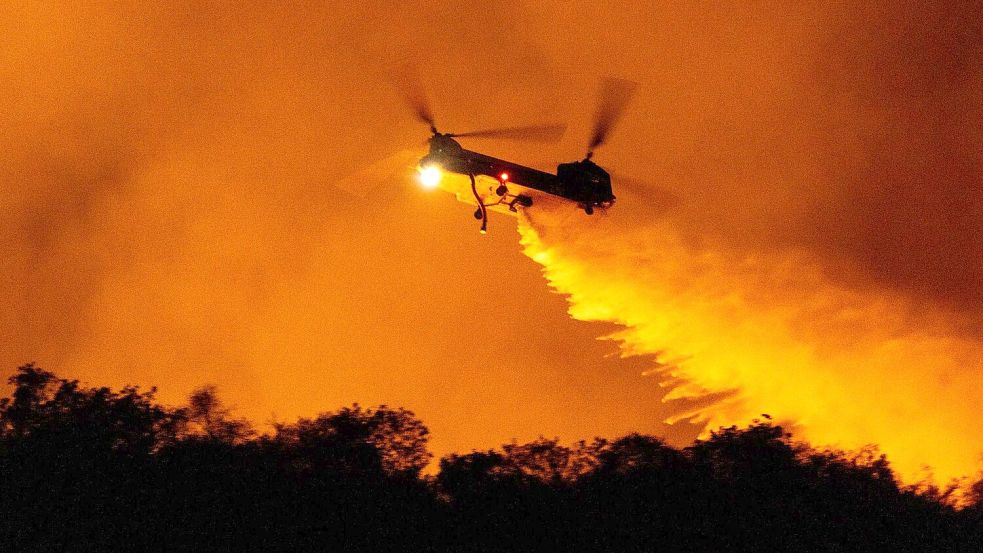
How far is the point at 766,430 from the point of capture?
108 ft

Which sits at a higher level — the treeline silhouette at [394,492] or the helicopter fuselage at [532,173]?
the helicopter fuselage at [532,173]

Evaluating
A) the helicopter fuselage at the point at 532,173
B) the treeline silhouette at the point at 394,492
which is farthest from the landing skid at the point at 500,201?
the treeline silhouette at the point at 394,492

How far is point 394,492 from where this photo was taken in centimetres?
3053

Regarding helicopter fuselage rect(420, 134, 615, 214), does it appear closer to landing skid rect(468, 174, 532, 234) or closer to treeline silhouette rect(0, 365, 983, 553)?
landing skid rect(468, 174, 532, 234)

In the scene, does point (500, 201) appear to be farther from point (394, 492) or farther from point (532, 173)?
point (394, 492)

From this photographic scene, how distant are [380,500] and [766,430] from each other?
11.8 meters

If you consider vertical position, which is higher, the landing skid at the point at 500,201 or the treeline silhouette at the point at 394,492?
the landing skid at the point at 500,201

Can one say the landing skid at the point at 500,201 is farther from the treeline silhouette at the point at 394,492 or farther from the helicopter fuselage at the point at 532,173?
the treeline silhouette at the point at 394,492

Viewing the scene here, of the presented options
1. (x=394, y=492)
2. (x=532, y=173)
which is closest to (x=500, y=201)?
(x=532, y=173)

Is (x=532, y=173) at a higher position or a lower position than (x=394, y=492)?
higher

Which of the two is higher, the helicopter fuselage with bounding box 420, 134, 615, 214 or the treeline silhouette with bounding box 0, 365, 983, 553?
the helicopter fuselage with bounding box 420, 134, 615, 214

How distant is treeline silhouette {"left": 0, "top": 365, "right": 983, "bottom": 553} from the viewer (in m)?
29.0

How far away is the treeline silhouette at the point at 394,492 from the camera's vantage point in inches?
1141

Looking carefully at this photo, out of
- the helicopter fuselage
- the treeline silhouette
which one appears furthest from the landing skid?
the treeline silhouette
